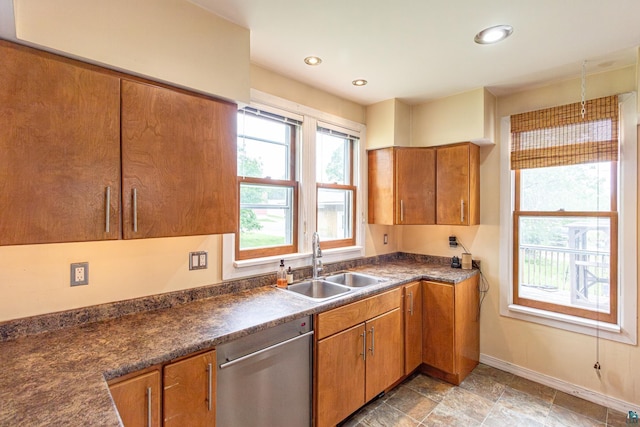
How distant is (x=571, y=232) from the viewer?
2.56 m

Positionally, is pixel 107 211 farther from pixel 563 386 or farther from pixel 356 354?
pixel 563 386

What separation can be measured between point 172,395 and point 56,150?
1093 mm

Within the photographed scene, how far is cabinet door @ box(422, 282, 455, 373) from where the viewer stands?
2600mm

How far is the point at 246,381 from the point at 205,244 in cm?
87

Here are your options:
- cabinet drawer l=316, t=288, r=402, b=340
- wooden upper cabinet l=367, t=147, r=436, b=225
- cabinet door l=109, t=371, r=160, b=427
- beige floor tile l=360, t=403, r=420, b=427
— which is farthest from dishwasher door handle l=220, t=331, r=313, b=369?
wooden upper cabinet l=367, t=147, r=436, b=225

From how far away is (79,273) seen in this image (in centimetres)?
153

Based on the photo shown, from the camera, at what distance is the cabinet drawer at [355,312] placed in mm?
1896

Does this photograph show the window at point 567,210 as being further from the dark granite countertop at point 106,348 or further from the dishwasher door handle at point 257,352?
the dishwasher door handle at point 257,352

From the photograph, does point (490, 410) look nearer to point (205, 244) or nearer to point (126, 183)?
point (205, 244)

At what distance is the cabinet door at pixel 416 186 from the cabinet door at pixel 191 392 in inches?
86.0

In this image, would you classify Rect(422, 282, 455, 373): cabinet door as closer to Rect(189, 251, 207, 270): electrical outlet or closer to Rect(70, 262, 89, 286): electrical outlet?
Rect(189, 251, 207, 270): electrical outlet

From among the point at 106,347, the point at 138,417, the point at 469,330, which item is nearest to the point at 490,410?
the point at 469,330

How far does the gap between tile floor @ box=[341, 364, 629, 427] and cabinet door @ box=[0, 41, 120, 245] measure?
2062mm

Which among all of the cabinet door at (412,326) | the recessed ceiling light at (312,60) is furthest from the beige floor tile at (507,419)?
the recessed ceiling light at (312,60)
